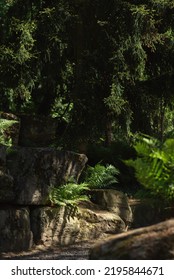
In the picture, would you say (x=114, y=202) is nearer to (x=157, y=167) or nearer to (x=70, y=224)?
(x=70, y=224)

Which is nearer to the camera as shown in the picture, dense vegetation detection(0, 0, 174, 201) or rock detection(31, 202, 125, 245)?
rock detection(31, 202, 125, 245)

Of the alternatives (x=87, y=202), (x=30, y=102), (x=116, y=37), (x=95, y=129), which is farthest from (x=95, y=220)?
(x=30, y=102)

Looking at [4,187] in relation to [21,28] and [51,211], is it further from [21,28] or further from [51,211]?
[21,28]

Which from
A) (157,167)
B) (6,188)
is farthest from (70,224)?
(157,167)

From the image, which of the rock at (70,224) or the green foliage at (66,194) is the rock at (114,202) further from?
the green foliage at (66,194)

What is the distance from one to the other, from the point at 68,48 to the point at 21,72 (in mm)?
1408

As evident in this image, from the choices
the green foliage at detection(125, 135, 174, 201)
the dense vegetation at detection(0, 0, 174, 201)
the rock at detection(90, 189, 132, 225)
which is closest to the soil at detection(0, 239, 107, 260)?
the rock at detection(90, 189, 132, 225)

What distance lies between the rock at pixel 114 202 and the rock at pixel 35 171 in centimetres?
134

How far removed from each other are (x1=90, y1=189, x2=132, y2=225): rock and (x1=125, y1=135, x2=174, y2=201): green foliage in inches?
211

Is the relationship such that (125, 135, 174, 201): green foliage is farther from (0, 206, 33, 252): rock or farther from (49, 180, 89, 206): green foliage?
(49, 180, 89, 206): green foliage

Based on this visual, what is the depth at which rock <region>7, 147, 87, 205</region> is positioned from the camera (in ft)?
30.5

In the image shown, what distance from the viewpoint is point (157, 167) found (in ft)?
17.5

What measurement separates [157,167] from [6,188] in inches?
168

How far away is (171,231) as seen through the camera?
14.1 ft
